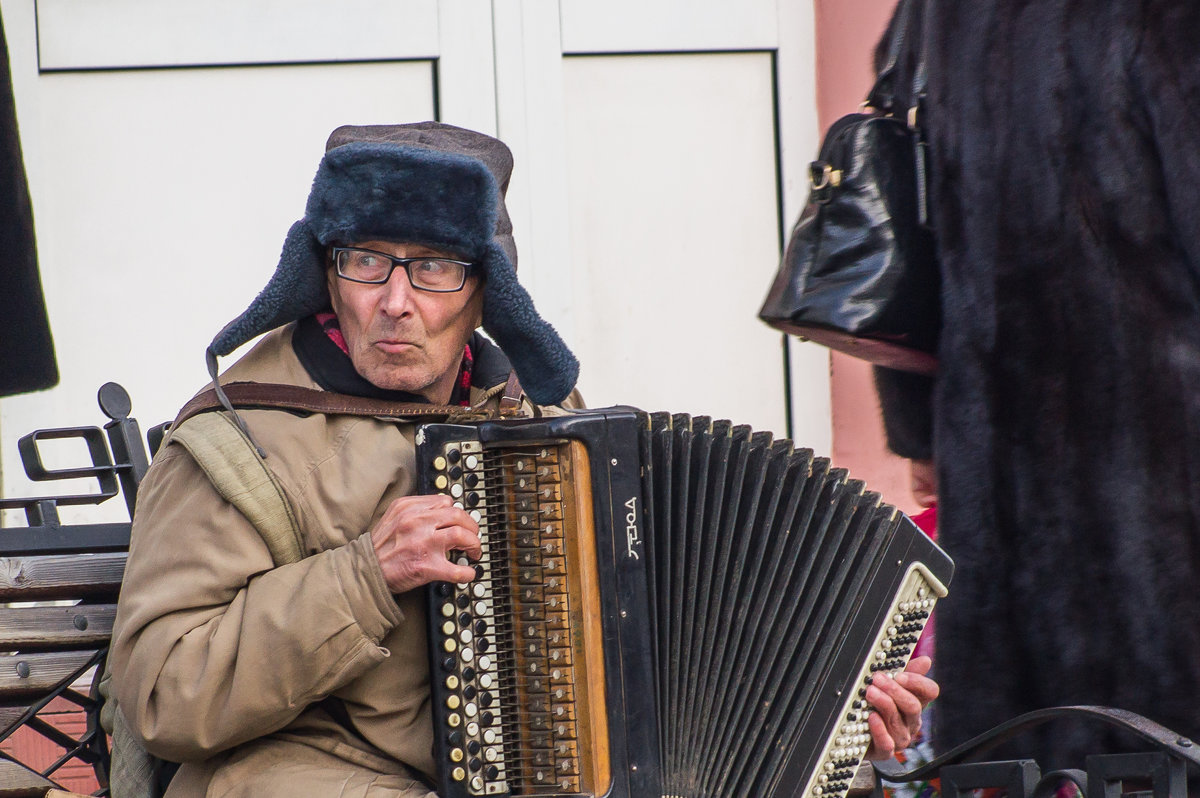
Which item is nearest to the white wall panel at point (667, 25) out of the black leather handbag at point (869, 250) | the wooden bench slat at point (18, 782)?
the black leather handbag at point (869, 250)

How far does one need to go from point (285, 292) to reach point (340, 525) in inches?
14.5

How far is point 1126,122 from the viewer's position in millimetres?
2188

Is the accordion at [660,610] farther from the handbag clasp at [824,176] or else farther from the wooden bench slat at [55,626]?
the wooden bench slat at [55,626]

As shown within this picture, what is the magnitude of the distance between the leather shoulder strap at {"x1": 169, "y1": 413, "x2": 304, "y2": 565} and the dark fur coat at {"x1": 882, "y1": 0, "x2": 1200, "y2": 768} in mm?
1045

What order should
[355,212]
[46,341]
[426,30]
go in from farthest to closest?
[426,30], [46,341], [355,212]

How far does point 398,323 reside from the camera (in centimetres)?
231

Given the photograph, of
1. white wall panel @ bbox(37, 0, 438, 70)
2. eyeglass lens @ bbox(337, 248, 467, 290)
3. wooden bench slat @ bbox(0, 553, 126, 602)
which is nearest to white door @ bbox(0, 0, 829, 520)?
white wall panel @ bbox(37, 0, 438, 70)

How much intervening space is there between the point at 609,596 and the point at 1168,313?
35.6 inches

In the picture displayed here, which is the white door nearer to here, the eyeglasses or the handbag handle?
the handbag handle

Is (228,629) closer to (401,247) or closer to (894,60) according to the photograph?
(401,247)

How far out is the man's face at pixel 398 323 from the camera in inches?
91.4

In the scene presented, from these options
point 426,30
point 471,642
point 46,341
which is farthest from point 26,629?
point 426,30

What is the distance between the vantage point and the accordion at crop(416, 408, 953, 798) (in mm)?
2119

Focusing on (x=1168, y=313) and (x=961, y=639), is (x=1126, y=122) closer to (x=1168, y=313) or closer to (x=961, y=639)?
(x=1168, y=313)
